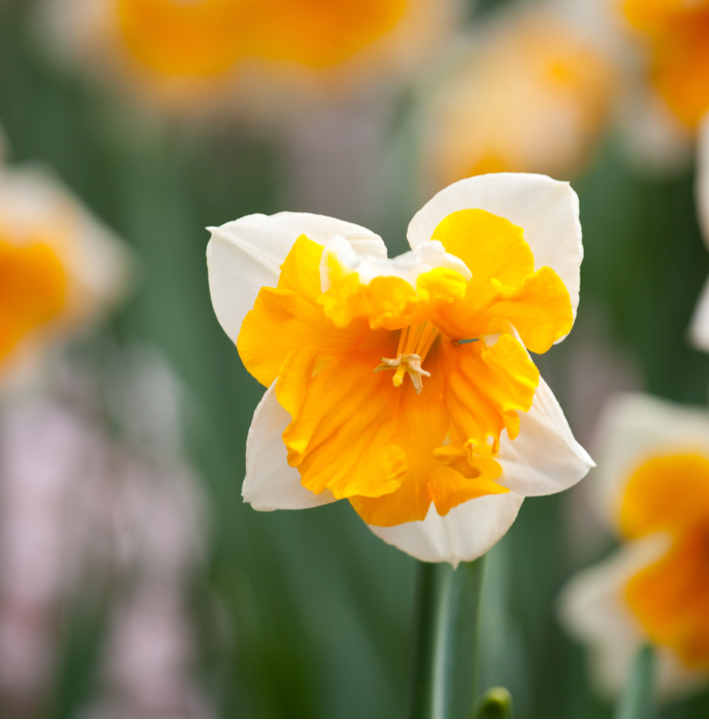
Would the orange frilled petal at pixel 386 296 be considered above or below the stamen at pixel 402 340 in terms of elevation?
above

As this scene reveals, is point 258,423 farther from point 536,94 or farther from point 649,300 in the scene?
point 536,94

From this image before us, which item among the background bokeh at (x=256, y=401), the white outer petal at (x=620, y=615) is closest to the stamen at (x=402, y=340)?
the background bokeh at (x=256, y=401)

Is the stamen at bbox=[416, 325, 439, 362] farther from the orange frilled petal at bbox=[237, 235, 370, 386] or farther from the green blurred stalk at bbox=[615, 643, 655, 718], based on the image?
the green blurred stalk at bbox=[615, 643, 655, 718]

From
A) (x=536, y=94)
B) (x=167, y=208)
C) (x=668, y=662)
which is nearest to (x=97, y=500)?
(x=167, y=208)

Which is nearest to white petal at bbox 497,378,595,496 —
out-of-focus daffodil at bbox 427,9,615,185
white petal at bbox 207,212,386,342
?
white petal at bbox 207,212,386,342

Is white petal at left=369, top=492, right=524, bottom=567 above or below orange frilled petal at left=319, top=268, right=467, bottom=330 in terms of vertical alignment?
below

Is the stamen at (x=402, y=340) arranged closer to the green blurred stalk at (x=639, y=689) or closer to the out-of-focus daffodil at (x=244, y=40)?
the green blurred stalk at (x=639, y=689)
